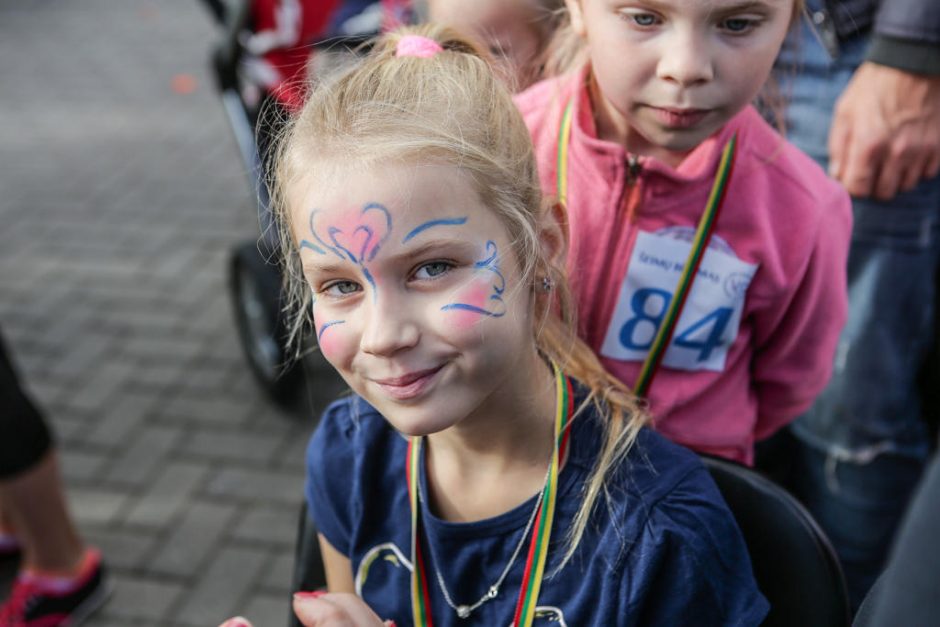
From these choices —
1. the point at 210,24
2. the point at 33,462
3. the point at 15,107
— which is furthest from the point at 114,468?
the point at 210,24

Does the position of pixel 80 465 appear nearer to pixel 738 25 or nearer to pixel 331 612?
pixel 331 612

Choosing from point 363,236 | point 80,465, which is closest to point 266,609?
point 80,465

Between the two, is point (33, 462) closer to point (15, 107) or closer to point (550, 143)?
point (550, 143)

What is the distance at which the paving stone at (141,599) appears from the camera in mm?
2895

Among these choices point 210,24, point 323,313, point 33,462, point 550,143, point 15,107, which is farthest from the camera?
point 210,24

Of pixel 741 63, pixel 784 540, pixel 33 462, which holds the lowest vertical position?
pixel 33 462

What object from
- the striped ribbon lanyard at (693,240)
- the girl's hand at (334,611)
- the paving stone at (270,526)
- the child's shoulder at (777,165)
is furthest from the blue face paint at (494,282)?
the paving stone at (270,526)

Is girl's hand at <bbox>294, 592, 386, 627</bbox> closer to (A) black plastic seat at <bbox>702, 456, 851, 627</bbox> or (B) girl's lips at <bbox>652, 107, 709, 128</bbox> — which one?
(A) black plastic seat at <bbox>702, 456, 851, 627</bbox>

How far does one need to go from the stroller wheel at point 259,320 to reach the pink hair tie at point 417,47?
2.01 meters

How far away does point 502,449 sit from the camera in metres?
1.47

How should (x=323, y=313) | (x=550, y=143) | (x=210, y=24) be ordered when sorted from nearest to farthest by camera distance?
(x=323, y=313) < (x=550, y=143) < (x=210, y=24)

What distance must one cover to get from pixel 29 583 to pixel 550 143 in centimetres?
212

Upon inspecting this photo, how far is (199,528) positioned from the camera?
10.5 feet

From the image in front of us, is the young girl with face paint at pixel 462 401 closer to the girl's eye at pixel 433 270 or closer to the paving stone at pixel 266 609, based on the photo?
the girl's eye at pixel 433 270
